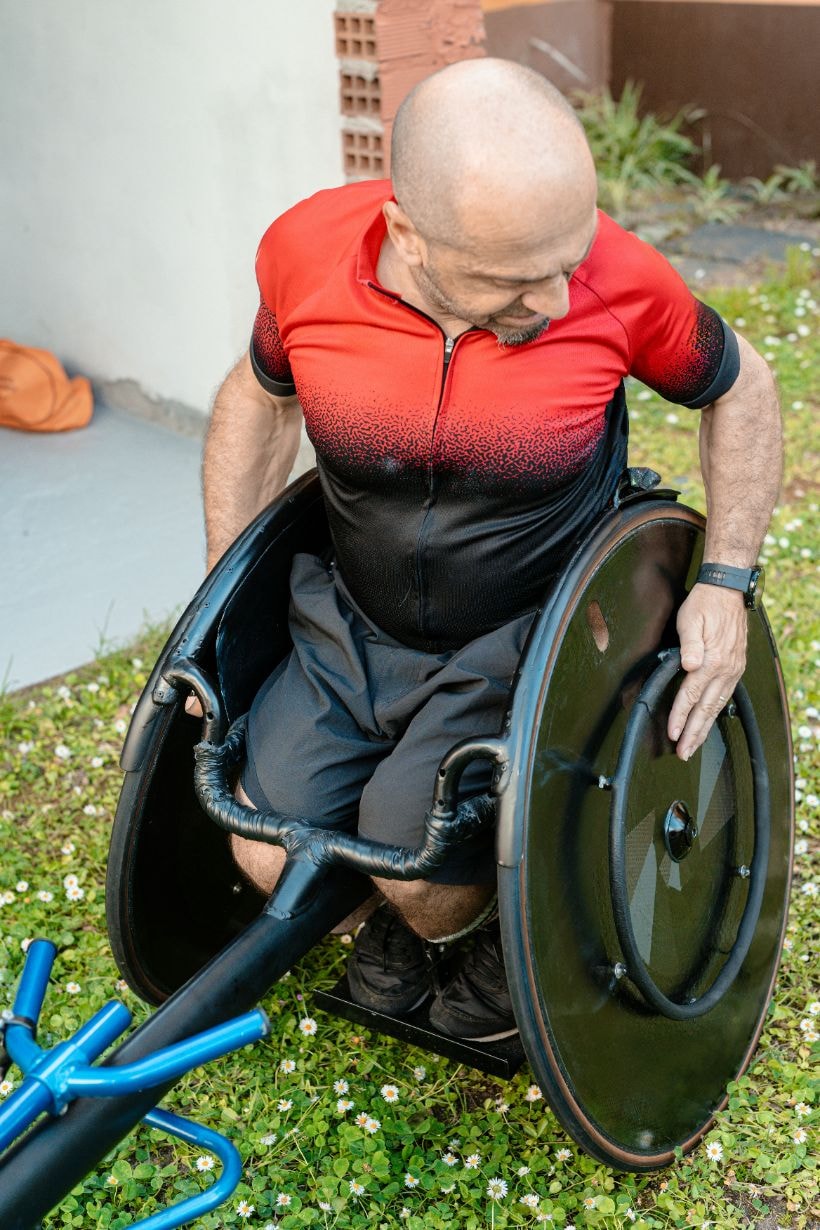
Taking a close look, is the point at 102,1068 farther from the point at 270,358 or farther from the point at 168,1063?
the point at 270,358

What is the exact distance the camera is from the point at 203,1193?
158 centimetres

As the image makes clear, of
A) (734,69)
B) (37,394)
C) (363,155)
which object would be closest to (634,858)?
(363,155)

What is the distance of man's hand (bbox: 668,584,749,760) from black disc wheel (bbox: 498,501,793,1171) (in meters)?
0.03

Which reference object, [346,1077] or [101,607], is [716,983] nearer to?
[346,1077]

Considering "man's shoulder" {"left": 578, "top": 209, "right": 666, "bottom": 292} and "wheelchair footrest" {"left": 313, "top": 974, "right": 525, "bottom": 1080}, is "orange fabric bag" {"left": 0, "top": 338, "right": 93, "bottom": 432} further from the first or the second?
"man's shoulder" {"left": 578, "top": 209, "right": 666, "bottom": 292}

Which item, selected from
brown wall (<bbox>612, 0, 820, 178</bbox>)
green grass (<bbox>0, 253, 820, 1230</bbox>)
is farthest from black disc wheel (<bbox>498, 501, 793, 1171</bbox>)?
brown wall (<bbox>612, 0, 820, 178</bbox>)

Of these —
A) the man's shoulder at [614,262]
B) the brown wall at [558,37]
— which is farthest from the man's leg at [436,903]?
the brown wall at [558,37]

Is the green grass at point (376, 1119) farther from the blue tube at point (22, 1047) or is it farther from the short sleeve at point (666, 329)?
the short sleeve at point (666, 329)

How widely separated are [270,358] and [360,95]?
1.68 metres

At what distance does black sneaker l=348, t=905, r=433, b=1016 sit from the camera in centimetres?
241

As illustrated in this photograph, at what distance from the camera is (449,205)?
1759mm

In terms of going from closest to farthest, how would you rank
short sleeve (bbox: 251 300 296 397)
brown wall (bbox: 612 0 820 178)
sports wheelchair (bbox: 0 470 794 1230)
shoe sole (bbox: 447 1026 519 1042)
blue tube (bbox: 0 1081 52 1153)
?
blue tube (bbox: 0 1081 52 1153) < sports wheelchair (bbox: 0 470 794 1230) < short sleeve (bbox: 251 300 296 397) < shoe sole (bbox: 447 1026 519 1042) < brown wall (bbox: 612 0 820 178)

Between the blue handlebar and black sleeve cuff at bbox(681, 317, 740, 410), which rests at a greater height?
black sleeve cuff at bbox(681, 317, 740, 410)

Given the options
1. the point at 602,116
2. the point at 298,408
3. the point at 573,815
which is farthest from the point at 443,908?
the point at 602,116
